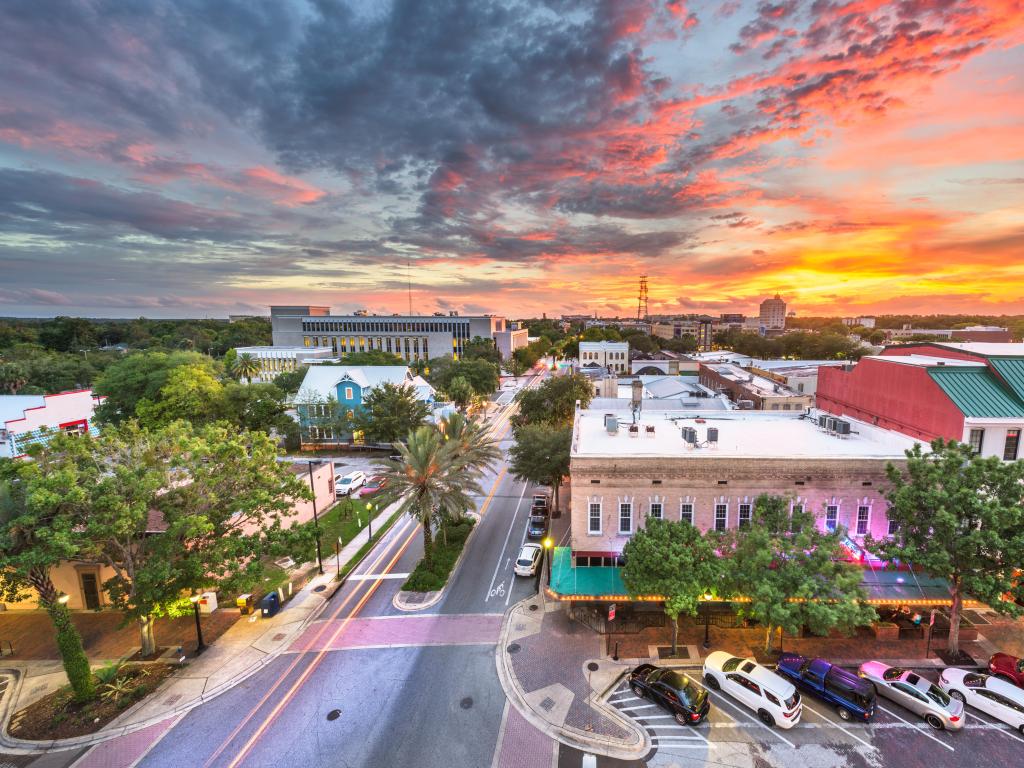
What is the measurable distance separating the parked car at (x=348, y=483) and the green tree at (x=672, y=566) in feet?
107

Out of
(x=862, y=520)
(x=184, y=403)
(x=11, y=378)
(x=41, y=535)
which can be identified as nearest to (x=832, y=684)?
(x=862, y=520)

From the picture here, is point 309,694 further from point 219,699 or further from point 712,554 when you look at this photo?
point 712,554

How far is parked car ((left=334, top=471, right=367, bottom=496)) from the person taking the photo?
151 ft

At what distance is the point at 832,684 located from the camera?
64.6 ft

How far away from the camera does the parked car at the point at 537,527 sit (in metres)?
36.8

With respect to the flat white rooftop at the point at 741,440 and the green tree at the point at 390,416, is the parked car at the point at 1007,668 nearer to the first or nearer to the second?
the flat white rooftop at the point at 741,440

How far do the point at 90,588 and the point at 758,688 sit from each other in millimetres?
36112

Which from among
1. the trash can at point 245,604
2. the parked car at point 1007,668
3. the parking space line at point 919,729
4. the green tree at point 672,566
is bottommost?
the parking space line at point 919,729

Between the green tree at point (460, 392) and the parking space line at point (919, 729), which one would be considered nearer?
the parking space line at point (919, 729)

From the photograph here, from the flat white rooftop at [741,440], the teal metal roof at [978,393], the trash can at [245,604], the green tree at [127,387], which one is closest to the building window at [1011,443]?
the teal metal roof at [978,393]

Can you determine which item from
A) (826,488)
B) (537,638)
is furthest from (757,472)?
(537,638)

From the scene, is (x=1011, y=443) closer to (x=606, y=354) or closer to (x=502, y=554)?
(x=502, y=554)

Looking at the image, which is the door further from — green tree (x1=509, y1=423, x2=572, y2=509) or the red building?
the red building

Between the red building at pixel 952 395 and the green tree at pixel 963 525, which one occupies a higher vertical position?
the red building at pixel 952 395
